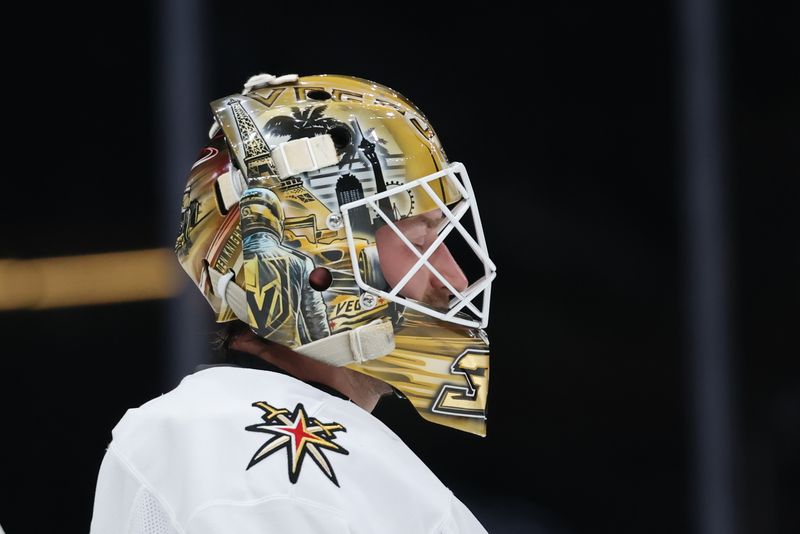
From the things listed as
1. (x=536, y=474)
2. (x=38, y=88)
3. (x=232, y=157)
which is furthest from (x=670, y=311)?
(x=232, y=157)

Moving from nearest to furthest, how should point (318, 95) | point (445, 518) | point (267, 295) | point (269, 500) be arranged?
point (269, 500) < point (445, 518) < point (267, 295) < point (318, 95)

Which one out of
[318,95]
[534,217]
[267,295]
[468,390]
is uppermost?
[318,95]

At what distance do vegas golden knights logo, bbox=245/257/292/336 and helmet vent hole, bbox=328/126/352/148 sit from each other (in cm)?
20

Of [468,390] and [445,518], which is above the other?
[468,390]

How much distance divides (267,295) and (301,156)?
199 mm

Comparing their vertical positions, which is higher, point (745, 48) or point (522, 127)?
point (745, 48)

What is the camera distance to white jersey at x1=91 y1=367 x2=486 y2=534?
122 cm

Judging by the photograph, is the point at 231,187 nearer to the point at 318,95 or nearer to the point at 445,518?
the point at 318,95

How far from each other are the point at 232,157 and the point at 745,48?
2499 millimetres

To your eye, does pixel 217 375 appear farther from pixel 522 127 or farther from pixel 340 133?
pixel 522 127

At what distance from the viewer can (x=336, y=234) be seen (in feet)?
4.99

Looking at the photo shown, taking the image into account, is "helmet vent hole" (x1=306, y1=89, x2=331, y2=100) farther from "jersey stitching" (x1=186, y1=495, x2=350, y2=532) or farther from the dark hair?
"jersey stitching" (x1=186, y1=495, x2=350, y2=532)

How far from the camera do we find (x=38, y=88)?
9.15ft

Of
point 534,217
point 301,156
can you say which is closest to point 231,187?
point 301,156
